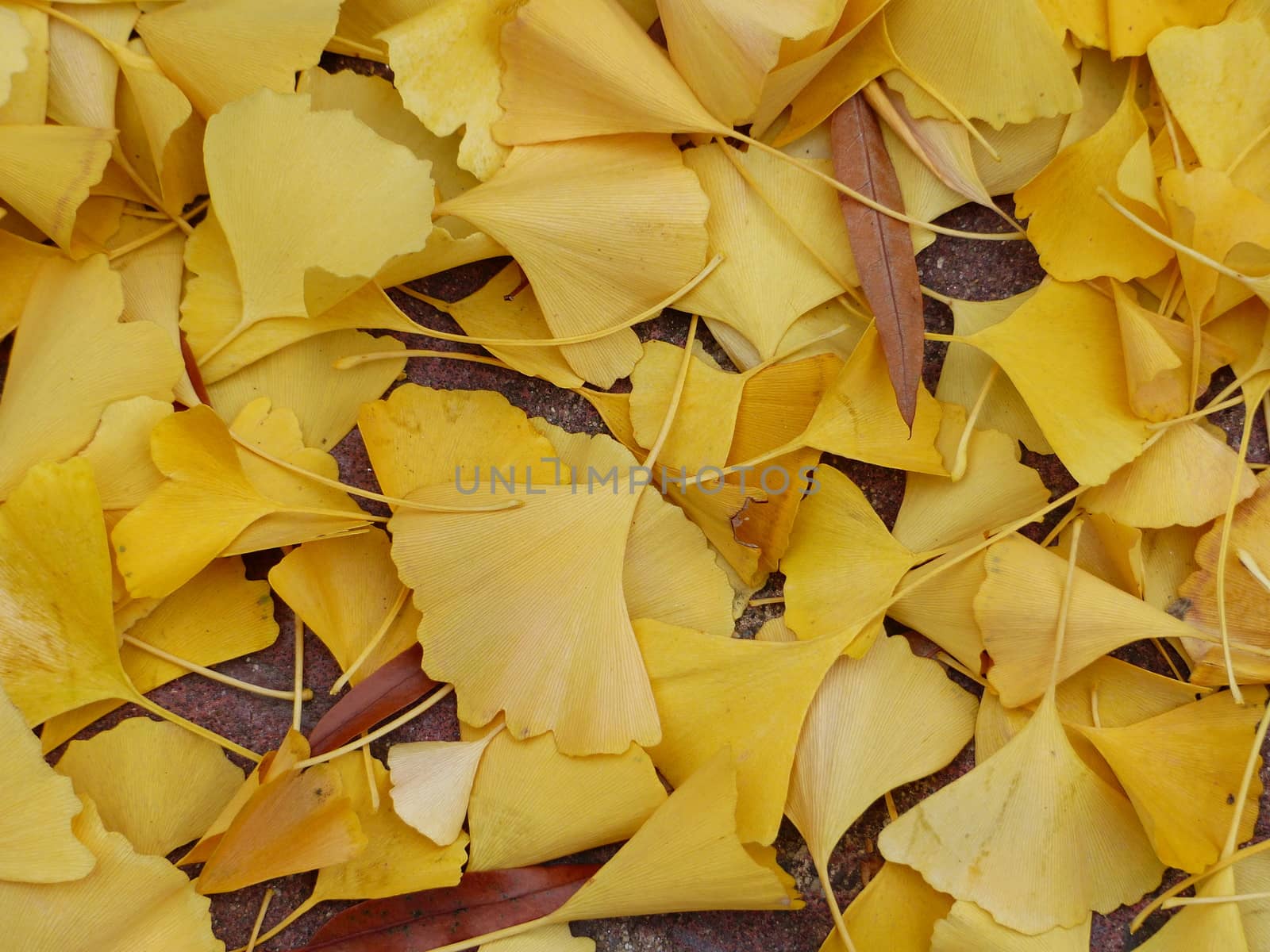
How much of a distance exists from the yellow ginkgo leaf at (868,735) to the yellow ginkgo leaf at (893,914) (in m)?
0.03

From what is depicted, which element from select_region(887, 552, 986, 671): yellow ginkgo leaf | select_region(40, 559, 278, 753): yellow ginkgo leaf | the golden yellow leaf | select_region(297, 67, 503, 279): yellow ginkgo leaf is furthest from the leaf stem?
the golden yellow leaf

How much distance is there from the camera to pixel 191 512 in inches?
19.8

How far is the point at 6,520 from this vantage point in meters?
0.49

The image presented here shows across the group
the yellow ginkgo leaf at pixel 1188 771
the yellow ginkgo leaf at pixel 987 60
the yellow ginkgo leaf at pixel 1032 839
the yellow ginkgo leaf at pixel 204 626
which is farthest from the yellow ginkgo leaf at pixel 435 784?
the yellow ginkgo leaf at pixel 987 60

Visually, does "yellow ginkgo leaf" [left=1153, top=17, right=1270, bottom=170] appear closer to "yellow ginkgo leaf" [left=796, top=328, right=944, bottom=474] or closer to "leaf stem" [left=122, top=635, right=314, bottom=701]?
"yellow ginkgo leaf" [left=796, top=328, right=944, bottom=474]

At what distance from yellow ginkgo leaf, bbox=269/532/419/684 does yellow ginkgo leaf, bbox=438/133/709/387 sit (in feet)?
0.53

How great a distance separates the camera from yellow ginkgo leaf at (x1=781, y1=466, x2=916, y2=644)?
532mm

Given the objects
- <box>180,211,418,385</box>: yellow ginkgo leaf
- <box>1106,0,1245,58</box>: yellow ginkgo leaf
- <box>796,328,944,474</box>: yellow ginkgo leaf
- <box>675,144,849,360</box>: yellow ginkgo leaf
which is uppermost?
<box>1106,0,1245,58</box>: yellow ginkgo leaf

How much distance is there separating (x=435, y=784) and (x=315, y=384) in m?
0.22

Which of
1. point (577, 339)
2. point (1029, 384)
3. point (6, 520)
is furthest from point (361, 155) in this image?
point (1029, 384)

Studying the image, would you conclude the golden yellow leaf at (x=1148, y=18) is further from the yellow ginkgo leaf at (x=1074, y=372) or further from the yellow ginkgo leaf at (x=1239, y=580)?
the yellow ginkgo leaf at (x=1239, y=580)

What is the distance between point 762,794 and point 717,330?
25 centimetres

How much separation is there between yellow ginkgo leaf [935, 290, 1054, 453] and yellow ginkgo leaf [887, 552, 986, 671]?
3.0 inches

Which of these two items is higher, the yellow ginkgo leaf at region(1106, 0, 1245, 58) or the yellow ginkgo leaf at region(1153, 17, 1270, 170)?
the yellow ginkgo leaf at region(1106, 0, 1245, 58)
